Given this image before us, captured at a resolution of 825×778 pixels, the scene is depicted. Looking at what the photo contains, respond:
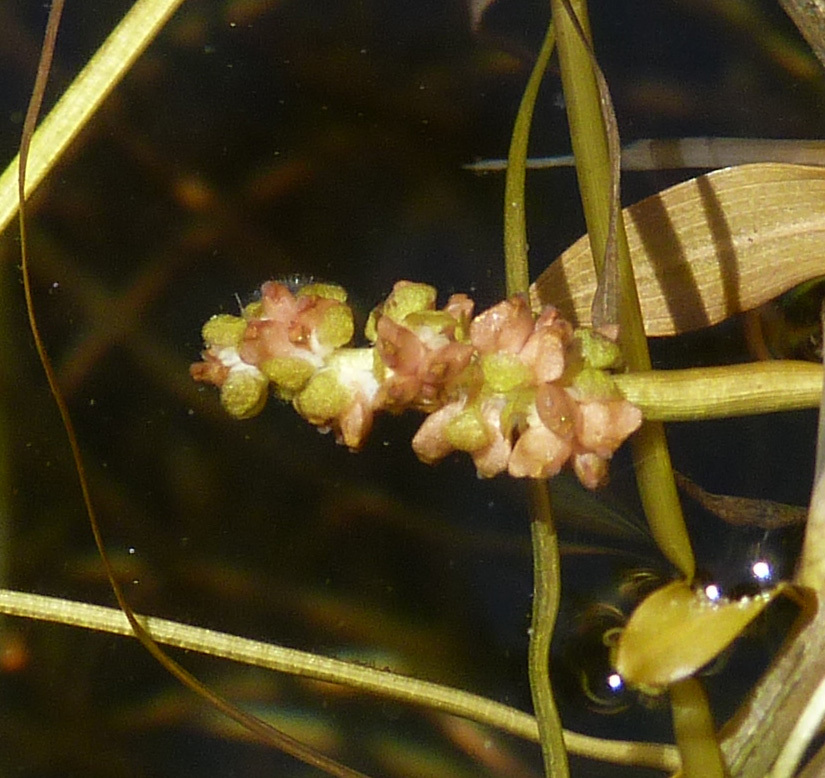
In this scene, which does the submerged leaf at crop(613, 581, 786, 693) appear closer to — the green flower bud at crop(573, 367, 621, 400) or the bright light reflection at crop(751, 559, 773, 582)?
Result: the green flower bud at crop(573, 367, 621, 400)

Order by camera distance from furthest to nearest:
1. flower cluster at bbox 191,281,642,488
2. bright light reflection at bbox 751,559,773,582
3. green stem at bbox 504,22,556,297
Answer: bright light reflection at bbox 751,559,773,582 < green stem at bbox 504,22,556,297 < flower cluster at bbox 191,281,642,488

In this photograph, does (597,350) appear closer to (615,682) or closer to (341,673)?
(341,673)

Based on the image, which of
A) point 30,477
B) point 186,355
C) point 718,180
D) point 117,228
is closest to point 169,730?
point 30,477

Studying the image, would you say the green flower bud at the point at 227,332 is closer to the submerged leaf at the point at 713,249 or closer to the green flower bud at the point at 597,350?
the green flower bud at the point at 597,350

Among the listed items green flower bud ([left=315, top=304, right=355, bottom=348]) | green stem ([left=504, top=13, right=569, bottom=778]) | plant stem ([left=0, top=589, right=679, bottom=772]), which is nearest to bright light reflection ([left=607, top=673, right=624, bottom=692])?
plant stem ([left=0, top=589, right=679, bottom=772])

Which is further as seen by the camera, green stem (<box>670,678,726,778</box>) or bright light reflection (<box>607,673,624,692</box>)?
bright light reflection (<box>607,673,624,692</box>)

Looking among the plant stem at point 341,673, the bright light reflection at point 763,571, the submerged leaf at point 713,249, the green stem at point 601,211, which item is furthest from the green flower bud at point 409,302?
the bright light reflection at point 763,571
